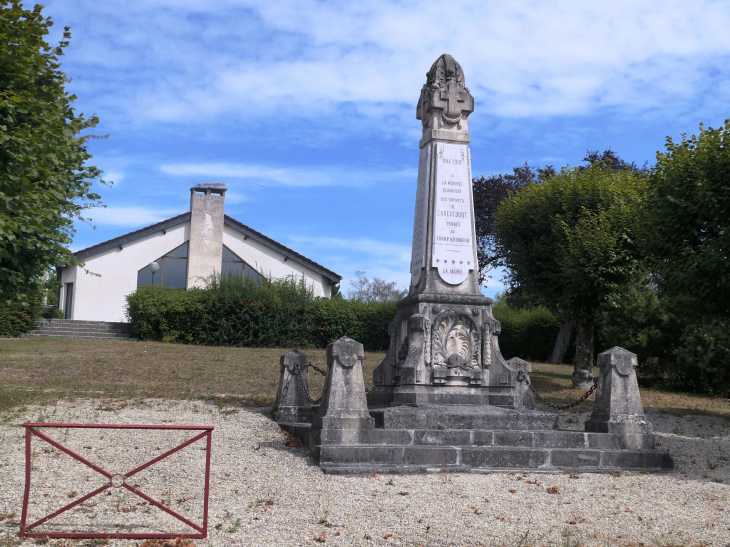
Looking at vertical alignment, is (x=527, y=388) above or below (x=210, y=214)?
below

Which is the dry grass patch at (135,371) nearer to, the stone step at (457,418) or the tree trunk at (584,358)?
the stone step at (457,418)

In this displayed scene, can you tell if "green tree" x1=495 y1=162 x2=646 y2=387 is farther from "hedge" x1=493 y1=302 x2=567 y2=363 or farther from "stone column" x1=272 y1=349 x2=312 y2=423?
"stone column" x1=272 y1=349 x2=312 y2=423

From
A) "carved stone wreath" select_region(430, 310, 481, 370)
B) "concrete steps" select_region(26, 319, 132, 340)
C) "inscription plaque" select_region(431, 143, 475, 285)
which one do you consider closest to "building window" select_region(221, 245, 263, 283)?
"concrete steps" select_region(26, 319, 132, 340)

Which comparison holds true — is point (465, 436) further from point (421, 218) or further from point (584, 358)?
point (584, 358)

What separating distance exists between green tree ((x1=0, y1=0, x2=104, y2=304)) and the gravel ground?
102 inches

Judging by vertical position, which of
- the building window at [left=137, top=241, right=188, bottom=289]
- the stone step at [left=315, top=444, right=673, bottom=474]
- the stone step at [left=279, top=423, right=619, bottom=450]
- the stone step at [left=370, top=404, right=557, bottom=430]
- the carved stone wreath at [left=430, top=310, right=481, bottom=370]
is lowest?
the stone step at [left=315, top=444, right=673, bottom=474]

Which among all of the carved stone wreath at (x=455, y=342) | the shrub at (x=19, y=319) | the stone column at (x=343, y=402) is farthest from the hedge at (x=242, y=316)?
the stone column at (x=343, y=402)

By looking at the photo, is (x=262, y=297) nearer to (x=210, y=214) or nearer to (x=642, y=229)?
(x=210, y=214)

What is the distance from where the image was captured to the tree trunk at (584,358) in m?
18.0

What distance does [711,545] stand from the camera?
5496 mm

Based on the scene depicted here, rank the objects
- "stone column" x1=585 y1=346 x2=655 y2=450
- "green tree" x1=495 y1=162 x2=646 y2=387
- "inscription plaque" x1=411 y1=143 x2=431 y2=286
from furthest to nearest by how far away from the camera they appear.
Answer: "green tree" x1=495 y1=162 x2=646 y2=387
"inscription plaque" x1=411 y1=143 x2=431 y2=286
"stone column" x1=585 y1=346 x2=655 y2=450

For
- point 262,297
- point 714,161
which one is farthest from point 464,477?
point 262,297

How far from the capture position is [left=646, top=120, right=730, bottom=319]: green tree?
40.5ft

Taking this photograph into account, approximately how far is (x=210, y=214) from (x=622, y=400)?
79.8ft
